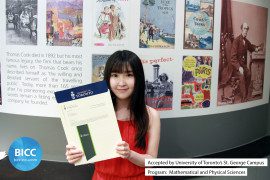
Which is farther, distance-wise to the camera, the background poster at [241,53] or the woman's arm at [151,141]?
the background poster at [241,53]

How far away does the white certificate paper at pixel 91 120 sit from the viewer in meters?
1.43

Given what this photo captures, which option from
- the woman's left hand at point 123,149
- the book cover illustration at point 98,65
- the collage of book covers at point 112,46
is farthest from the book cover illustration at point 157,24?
the woman's left hand at point 123,149

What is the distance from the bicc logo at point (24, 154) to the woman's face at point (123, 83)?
790mm

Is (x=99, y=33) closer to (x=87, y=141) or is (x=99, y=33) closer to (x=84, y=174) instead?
(x=87, y=141)

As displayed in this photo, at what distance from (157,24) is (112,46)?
1.13 ft

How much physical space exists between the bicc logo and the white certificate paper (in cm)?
64

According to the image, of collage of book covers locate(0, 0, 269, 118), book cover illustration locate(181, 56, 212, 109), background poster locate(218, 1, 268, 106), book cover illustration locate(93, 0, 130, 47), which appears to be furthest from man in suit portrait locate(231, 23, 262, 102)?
book cover illustration locate(93, 0, 130, 47)

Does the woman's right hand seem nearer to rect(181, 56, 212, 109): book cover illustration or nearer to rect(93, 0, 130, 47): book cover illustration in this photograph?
rect(93, 0, 130, 47): book cover illustration

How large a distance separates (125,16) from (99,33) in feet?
0.66

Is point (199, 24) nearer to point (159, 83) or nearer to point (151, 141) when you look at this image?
point (159, 83)

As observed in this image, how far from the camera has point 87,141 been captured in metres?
1.47

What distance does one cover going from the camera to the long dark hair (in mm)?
1518

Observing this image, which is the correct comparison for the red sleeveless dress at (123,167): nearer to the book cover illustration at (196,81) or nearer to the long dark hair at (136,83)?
the long dark hair at (136,83)

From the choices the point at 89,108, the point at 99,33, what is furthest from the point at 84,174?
the point at 99,33
